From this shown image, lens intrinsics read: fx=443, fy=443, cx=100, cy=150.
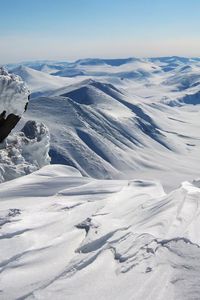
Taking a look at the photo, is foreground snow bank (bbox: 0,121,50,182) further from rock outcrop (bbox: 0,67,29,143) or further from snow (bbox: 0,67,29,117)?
snow (bbox: 0,67,29,117)

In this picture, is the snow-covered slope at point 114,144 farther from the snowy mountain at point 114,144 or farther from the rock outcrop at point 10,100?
the rock outcrop at point 10,100

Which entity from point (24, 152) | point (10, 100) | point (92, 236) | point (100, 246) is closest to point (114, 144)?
point (24, 152)

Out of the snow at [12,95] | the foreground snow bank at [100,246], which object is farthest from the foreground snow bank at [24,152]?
the foreground snow bank at [100,246]

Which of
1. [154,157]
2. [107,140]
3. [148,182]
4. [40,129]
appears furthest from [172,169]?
[148,182]

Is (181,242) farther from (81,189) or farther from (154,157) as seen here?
(154,157)

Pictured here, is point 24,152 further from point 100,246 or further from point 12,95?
point 100,246

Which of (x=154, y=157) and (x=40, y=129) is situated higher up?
(x=40, y=129)
